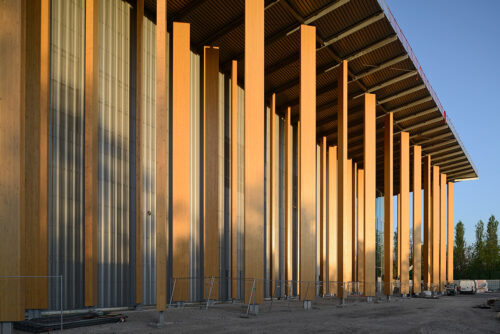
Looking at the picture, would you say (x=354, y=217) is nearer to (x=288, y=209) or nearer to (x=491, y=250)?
(x=288, y=209)

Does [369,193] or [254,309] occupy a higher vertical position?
[369,193]

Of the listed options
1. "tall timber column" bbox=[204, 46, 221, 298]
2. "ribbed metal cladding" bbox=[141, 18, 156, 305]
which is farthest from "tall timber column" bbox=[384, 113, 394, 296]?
"ribbed metal cladding" bbox=[141, 18, 156, 305]

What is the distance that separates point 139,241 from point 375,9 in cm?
1458

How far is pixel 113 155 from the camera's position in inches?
768

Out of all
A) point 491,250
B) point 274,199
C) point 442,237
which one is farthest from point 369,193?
point 491,250

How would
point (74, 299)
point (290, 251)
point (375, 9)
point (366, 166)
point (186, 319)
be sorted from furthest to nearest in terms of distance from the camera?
point (290, 251) → point (366, 166) → point (375, 9) → point (74, 299) → point (186, 319)

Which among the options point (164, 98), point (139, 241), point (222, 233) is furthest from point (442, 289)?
point (164, 98)

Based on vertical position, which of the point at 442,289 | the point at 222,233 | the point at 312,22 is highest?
the point at 312,22

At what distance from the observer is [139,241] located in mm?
19516

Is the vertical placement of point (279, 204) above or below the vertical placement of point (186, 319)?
above

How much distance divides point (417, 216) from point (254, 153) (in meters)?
30.4

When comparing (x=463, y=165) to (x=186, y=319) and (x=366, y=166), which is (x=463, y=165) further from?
(x=186, y=319)

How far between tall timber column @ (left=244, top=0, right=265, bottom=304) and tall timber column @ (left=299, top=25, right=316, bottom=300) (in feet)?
11.8

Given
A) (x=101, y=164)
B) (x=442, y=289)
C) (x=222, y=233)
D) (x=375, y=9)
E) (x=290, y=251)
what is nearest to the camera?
(x=101, y=164)
